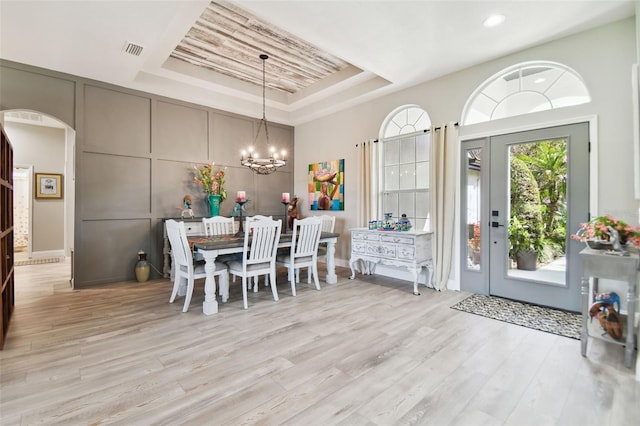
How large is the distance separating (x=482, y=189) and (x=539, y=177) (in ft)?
2.01

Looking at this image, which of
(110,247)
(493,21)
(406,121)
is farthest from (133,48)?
(493,21)

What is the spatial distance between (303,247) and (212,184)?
2380 millimetres

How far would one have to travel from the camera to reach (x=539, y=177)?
3521 mm

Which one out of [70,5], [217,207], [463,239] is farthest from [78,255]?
[463,239]

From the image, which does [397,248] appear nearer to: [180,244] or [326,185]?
[326,185]

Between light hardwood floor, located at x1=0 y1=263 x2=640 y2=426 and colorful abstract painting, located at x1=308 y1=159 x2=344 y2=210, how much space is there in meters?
2.77

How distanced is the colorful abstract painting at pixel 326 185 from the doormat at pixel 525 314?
2896mm

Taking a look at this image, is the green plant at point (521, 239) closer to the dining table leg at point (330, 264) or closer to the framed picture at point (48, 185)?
the dining table leg at point (330, 264)

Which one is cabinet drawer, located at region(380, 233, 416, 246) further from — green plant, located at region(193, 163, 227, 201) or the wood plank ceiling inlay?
green plant, located at region(193, 163, 227, 201)

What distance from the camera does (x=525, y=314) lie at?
324cm

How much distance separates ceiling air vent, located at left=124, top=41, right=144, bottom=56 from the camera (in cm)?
348

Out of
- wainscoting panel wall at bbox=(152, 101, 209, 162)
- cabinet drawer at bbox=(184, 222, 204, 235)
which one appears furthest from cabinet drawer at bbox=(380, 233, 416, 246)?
wainscoting panel wall at bbox=(152, 101, 209, 162)

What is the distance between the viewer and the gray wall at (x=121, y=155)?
13.7ft

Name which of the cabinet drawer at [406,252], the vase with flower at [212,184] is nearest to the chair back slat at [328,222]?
the cabinet drawer at [406,252]
